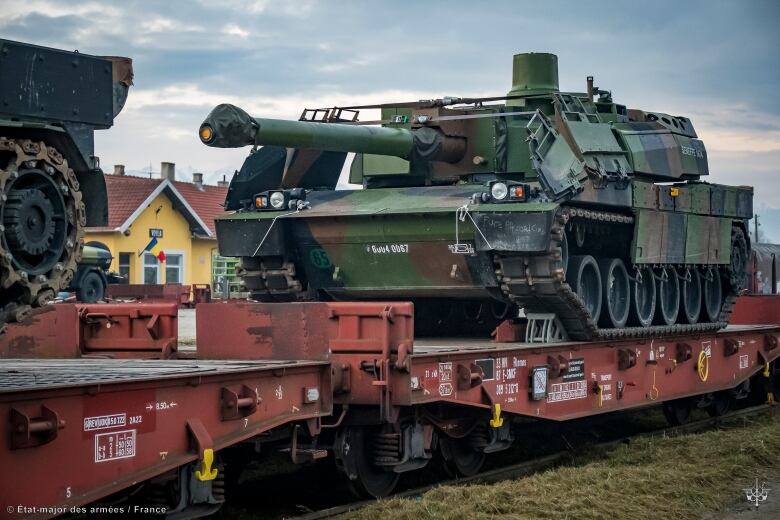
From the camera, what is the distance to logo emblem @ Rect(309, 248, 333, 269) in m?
14.1

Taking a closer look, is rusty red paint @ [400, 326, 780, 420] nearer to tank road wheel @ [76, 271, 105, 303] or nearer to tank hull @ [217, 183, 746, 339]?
tank hull @ [217, 183, 746, 339]

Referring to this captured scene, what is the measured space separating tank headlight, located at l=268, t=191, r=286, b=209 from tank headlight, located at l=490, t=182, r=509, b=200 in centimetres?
243

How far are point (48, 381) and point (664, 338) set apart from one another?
917 cm

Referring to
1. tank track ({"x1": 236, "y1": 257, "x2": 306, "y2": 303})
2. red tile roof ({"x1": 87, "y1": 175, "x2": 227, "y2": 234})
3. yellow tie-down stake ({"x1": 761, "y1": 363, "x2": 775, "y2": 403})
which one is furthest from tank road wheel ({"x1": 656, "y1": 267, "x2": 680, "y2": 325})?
red tile roof ({"x1": 87, "y1": 175, "x2": 227, "y2": 234})

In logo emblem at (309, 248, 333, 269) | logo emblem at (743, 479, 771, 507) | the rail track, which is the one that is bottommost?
the rail track

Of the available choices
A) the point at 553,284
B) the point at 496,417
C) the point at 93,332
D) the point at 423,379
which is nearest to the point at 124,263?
the point at 553,284

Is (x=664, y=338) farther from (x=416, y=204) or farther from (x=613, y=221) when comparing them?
(x=416, y=204)

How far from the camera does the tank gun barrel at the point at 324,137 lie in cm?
1104

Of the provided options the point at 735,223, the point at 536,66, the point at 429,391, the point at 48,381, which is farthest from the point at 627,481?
the point at 735,223

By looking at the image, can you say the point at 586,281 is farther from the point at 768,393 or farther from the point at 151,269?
the point at 151,269

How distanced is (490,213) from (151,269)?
35959mm

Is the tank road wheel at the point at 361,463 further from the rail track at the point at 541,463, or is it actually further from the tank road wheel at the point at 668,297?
the tank road wheel at the point at 668,297

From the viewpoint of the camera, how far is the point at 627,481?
10.5 metres

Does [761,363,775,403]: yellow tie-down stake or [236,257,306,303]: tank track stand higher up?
[236,257,306,303]: tank track
